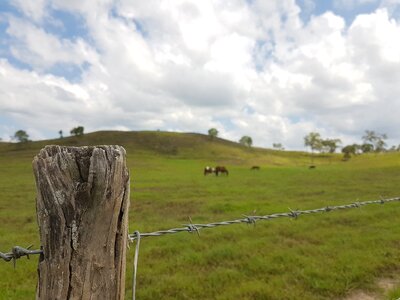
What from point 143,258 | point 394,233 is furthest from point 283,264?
point 394,233

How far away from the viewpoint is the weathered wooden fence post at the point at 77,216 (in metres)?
1.72

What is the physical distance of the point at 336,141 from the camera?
418 feet

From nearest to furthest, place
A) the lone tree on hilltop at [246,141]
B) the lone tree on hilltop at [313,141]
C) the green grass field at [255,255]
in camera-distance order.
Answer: the green grass field at [255,255], the lone tree on hilltop at [313,141], the lone tree on hilltop at [246,141]

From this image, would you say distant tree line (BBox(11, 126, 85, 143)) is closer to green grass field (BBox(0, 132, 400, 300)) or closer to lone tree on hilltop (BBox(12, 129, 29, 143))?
lone tree on hilltop (BBox(12, 129, 29, 143))

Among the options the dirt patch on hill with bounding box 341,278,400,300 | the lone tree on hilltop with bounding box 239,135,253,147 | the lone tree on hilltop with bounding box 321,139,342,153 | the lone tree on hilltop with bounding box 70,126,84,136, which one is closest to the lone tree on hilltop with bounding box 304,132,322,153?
the lone tree on hilltop with bounding box 321,139,342,153

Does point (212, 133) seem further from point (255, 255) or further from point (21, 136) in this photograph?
point (255, 255)

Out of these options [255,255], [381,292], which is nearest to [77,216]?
[381,292]

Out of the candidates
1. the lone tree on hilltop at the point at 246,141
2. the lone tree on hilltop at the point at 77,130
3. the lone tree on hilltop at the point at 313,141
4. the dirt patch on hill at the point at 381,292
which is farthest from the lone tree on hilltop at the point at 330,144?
the dirt patch on hill at the point at 381,292

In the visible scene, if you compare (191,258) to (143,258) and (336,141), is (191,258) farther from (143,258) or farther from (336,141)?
(336,141)

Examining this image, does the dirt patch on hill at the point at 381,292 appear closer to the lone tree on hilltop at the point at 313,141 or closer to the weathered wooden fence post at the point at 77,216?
the weathered wooden fence post at the point at 77,216

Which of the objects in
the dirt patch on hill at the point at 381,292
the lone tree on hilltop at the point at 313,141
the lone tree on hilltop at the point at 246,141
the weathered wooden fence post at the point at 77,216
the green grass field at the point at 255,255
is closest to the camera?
the weathered wooden fence post at the point at 77,216

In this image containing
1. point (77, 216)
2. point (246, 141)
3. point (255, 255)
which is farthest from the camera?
point (246, 141)

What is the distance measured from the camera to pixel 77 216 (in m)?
1.75

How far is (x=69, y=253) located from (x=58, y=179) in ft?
1.21
